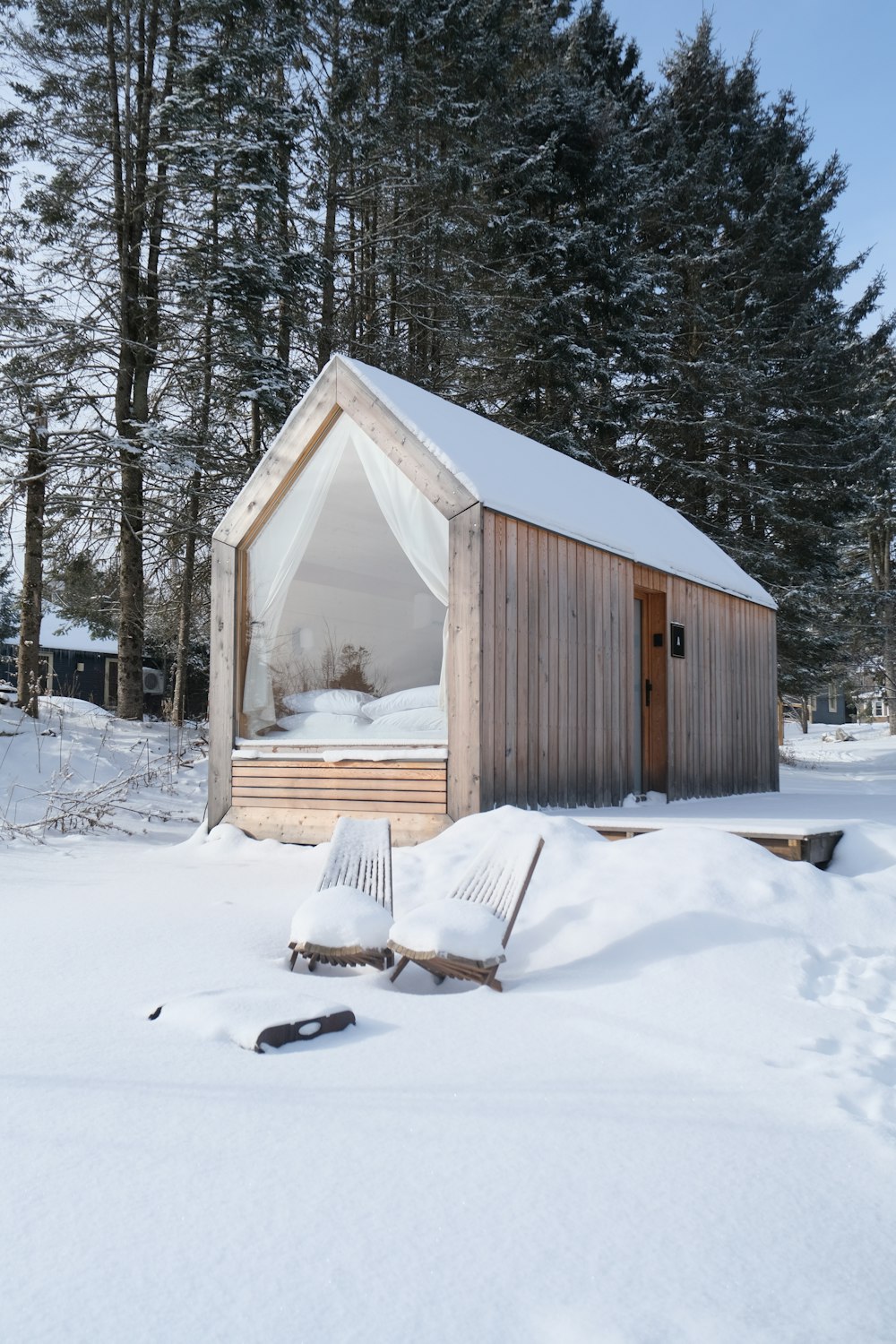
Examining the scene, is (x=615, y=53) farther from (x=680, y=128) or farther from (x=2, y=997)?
(x=2, y=997)

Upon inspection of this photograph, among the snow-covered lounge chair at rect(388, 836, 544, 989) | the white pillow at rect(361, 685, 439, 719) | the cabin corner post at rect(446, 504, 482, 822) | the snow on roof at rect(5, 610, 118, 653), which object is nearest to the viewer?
the snow-covered lounge chair at rect(388, 836, 544, 989)

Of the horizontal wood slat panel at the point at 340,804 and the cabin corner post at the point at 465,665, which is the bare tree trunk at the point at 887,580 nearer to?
the cabin corner post at the point at 465,665

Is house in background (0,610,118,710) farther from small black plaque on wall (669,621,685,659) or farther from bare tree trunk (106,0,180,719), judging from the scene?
small black plaque on wall (669,621,685,659)

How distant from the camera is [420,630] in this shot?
21.5 ft

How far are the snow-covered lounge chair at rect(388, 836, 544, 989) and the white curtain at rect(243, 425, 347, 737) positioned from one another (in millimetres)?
3769

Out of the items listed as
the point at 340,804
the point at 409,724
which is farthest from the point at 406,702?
the point at 340,804

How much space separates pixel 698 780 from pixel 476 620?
3.93 metres

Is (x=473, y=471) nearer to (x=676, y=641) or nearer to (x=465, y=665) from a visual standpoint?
(x=465, y=665)

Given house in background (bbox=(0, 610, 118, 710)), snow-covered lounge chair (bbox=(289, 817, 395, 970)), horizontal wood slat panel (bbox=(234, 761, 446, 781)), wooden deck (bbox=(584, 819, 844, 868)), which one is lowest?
snow-covered lounge chair (bbox=(289, 817, 395, 970))

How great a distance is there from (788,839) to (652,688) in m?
3.67

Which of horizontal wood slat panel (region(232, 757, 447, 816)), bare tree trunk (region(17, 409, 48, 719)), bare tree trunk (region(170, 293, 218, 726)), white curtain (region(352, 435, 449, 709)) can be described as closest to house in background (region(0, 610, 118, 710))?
bare tree trunk (region(170, 293, 218, 726))

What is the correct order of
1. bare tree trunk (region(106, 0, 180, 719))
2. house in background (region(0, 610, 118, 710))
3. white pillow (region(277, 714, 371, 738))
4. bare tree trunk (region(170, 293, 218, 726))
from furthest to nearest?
house in background (region(0, 610, 118, 710)) < bare tree trunk (region(170, 293, 218, 726)) < bare tree trunk (region(106, 0, 180, 719)) < white pillow (region(277, 714, 371, 738))

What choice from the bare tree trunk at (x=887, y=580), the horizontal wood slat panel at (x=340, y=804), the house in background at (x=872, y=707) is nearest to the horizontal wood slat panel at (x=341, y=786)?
the horizontal wood slat panel at (x=340, y=804)

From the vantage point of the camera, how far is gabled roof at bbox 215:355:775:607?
632 centimetres
